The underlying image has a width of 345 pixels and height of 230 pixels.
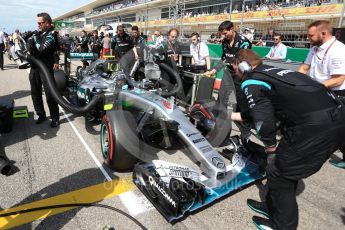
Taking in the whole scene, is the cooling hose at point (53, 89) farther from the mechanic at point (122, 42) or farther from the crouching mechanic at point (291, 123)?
the mechanic at point (122, 42)

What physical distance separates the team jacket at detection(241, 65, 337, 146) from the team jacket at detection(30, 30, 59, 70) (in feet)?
12.0

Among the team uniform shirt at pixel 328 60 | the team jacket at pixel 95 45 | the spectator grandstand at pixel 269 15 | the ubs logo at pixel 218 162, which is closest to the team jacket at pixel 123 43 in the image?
the spectator grandstand at pixel 269 15

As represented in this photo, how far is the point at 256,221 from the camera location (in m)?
2.66

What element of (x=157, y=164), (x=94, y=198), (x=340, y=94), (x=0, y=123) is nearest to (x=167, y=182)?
(x=157, y=164)

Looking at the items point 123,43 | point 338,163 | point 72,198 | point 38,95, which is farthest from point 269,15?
point 72,198

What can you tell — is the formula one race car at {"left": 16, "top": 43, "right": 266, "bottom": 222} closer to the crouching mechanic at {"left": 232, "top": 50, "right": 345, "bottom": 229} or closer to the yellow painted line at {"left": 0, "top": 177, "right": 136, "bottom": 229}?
the yellow painted line at {"left": 0, "top": 177, "right": 136, "bottom": 229}

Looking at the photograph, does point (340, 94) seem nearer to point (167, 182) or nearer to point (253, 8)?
point (167, 182)

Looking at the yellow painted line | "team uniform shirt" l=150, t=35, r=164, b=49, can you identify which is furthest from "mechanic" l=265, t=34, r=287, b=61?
the yellow painted line

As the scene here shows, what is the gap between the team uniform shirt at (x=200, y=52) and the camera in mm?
6574

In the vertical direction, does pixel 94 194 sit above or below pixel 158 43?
below

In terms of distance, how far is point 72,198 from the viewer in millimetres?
2957

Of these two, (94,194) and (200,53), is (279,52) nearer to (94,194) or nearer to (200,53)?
(200,53)

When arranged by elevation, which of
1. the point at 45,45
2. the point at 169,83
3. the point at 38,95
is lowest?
the point at 38,95

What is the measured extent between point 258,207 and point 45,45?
3995mm
